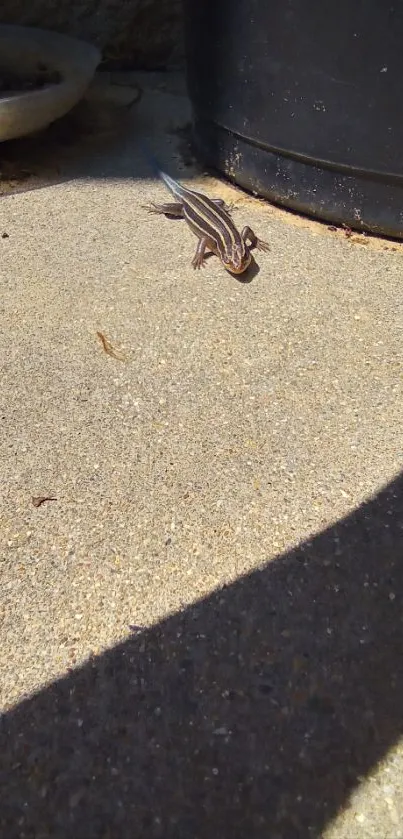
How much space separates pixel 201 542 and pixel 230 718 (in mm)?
586

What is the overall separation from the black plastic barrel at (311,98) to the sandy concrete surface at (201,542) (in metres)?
0.31

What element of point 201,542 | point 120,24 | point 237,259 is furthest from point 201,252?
point 120,24

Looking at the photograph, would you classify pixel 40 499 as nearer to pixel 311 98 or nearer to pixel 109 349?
pixel 109 349

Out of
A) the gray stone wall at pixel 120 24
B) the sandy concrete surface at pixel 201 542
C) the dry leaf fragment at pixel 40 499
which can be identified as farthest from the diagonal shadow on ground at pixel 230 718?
the gray stone wall at pixel 120 24

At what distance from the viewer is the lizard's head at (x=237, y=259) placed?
11.4ft

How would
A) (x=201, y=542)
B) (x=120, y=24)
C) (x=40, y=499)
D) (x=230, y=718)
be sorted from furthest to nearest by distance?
(x=120, y=24), (x=40, y=499), (x=201, y=542), (x=230, y=718)

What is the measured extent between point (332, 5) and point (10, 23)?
3.29 meters

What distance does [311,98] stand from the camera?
139 inches

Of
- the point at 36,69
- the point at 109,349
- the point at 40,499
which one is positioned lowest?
the point at 40,499

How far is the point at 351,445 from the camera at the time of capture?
8.47 ft

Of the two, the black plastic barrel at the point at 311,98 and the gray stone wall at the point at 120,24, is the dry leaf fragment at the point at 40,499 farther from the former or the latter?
the gray stone wall at the point at 120,24

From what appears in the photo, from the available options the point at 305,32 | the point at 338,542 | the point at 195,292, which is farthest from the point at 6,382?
the point at 305,32

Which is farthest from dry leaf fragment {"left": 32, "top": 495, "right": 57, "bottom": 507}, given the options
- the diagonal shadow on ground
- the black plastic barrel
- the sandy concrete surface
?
the black plastic barrel

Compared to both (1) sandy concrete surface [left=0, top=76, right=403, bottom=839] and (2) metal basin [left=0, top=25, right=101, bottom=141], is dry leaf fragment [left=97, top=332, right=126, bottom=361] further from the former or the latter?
(2) metal basin [left=0, top=25, right=101, bottom=141]
